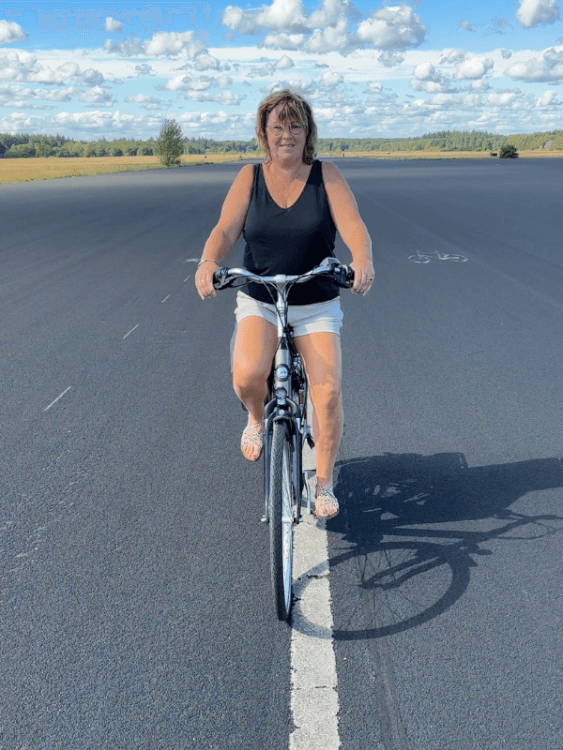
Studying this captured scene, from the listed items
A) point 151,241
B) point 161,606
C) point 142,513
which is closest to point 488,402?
point 142,513

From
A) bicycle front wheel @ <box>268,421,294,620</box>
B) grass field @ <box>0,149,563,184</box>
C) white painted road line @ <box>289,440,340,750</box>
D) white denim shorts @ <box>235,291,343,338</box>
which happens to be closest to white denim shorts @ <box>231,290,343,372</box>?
white denim shorts @ <box>235,291,343,338</box>

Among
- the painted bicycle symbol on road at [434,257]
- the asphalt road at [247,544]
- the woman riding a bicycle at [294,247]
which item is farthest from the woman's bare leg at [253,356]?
the painted bicycle symbol on road at [434,257]

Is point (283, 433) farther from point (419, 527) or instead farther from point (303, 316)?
point (419, 527)

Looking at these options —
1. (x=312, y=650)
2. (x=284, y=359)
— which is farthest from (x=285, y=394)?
(x=312, y=650)

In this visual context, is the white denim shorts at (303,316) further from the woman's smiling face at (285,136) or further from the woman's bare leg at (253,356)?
the woman's smiling face at (285,136)

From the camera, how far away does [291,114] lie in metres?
3.42

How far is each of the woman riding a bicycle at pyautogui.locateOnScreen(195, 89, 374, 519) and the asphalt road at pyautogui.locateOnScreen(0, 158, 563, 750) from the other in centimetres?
61

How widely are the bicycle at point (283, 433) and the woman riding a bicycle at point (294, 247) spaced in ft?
0.29

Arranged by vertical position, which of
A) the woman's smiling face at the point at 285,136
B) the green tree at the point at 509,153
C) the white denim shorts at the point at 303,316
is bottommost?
the green tree at the point at 509,153

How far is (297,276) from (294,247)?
290 millimetres

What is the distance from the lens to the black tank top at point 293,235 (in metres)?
3.42

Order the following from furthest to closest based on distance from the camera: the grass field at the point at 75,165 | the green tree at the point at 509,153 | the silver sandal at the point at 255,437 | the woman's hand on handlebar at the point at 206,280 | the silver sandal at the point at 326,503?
the green tree at the point at 509,153, the grass field at the point at 75,165, the silver sandal at the point at 255,437, the silver sandal at the point at 326,503, the woman's hand on handlebar at the point at 206,280

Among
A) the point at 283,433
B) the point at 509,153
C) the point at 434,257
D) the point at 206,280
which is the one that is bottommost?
the point at 509,153

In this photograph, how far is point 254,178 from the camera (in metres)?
3.52
